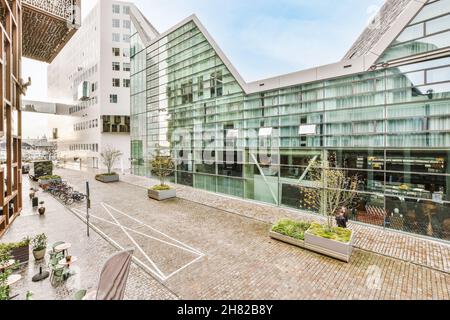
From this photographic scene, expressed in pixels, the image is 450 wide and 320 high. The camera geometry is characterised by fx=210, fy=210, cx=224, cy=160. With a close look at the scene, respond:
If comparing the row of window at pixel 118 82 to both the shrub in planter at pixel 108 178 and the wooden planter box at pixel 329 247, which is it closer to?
the shrub in planter at pixel 108 178

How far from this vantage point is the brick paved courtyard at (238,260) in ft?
21.1

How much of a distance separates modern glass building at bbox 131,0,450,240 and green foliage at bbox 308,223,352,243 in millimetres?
4936

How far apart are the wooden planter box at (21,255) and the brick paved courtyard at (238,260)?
64.2 inches

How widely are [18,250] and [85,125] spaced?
1792 inches

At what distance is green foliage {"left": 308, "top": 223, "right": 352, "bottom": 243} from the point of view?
8627 mm

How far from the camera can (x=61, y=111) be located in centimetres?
5522

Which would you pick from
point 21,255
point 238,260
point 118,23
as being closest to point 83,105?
point 118,23

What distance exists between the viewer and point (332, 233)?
29.9 ft

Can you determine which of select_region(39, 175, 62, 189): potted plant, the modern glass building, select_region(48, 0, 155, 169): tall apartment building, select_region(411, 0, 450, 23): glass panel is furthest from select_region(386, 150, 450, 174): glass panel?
select_region(48, 0, 155, 169): tall apartment building

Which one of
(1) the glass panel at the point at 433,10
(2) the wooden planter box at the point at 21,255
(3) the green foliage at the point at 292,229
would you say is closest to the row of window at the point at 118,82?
(2) the wooden planter box at the point at 21,255

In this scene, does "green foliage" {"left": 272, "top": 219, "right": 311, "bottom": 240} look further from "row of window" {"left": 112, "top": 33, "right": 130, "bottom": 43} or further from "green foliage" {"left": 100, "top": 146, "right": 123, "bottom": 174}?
"row of window" {"left": 112, "top": 33, "right": 130, "bottom": 43}
